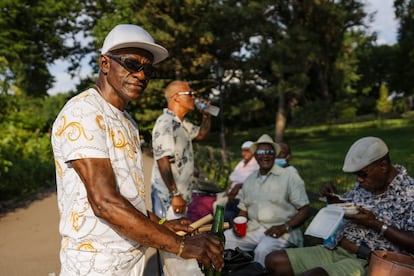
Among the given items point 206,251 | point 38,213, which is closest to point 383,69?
point 38,213

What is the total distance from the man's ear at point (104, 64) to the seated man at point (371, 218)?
2.22 meters

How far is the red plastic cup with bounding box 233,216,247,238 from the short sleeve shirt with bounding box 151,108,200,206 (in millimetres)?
597

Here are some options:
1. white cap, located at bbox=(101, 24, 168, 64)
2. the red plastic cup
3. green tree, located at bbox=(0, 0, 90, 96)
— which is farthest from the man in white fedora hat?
green tree, located at bbox=(0, 0, 90, 96)

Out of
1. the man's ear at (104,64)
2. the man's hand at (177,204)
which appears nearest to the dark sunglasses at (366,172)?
the man's hand at (177,204)

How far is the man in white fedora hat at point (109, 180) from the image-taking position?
60.7 inches

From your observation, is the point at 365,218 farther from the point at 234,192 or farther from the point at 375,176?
the point at 234,192

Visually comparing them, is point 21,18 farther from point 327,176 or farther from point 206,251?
point 206,251

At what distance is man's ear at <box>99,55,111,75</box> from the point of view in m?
1.84

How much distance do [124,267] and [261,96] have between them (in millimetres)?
23454

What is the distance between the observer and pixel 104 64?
6.07 feet

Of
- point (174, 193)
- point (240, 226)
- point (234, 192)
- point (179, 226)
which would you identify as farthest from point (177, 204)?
point (234, 192)

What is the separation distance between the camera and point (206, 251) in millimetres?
1617

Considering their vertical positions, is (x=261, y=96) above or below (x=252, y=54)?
below

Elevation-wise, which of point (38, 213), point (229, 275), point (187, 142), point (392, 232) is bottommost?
point (38, 213)
